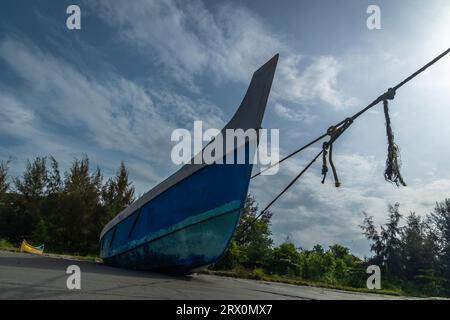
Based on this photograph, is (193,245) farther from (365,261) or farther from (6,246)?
(365,261)

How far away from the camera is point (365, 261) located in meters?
32.2

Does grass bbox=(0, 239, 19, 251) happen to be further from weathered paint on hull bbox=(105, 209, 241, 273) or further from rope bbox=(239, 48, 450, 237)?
rope bbox=(239, 48, 450, 237)

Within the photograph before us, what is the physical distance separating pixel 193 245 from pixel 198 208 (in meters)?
0.71

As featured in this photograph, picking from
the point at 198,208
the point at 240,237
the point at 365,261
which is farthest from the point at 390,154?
the point at 365,261

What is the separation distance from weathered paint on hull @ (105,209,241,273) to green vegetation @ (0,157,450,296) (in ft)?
37.6

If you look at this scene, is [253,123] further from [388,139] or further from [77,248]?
[77,248]

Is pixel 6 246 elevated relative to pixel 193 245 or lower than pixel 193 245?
lower

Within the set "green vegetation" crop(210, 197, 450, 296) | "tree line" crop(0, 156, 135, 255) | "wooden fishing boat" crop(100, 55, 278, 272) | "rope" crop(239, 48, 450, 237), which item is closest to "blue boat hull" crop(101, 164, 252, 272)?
"wooden fishing boat" crop(100, 55, 278, 272)

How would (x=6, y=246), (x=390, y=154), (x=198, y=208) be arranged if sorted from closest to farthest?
(x=390, y=154), (x=198, y=208), (x=6, y=246)

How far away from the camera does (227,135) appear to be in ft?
21.4

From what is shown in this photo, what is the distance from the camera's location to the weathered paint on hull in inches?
242

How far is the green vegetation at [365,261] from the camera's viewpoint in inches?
715

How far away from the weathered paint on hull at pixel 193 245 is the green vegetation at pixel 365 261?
9.27m
